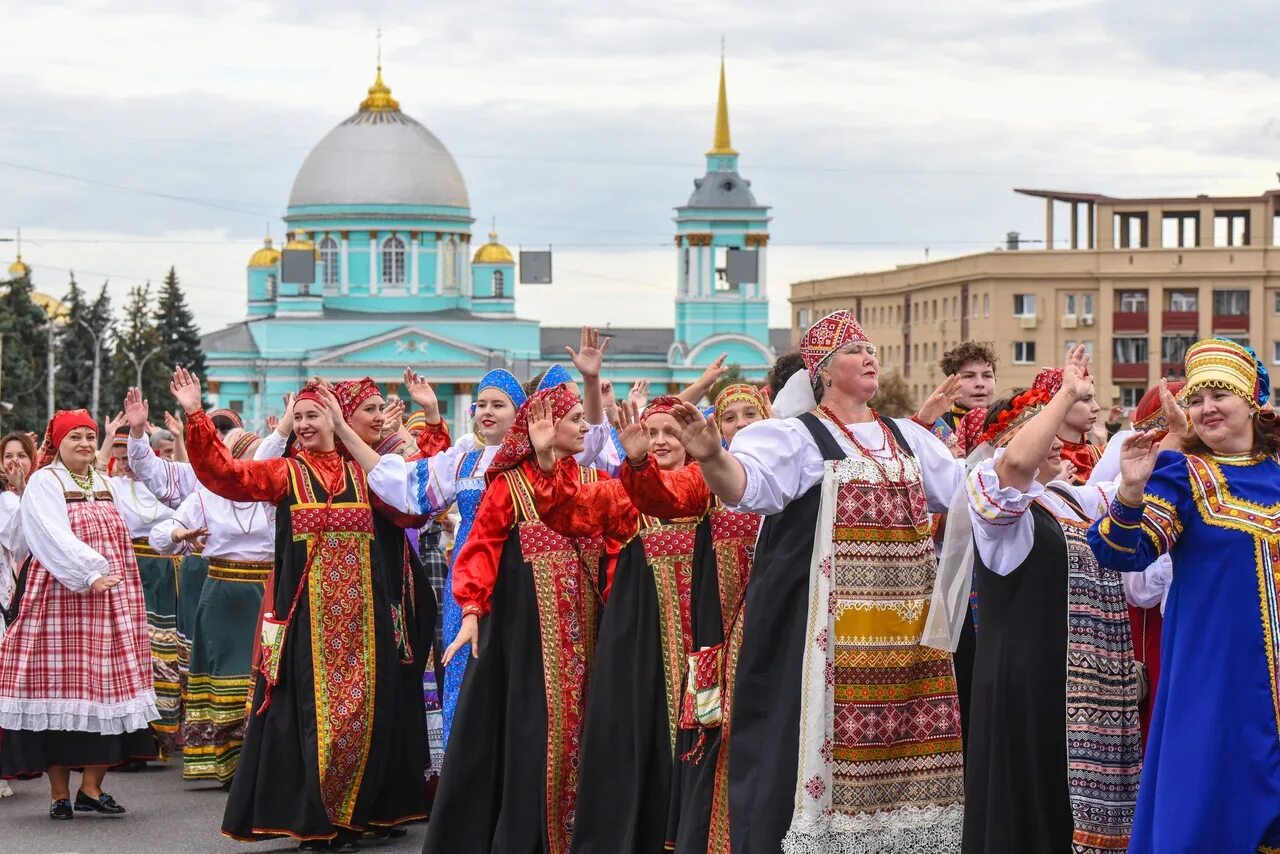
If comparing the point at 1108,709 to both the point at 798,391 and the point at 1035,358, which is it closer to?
the point at 798,391

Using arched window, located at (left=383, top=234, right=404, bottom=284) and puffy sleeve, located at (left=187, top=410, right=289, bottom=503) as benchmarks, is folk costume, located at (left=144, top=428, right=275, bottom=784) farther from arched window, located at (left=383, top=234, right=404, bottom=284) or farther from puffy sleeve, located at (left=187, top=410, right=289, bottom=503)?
arched window, located at (left=383, top=234, right=404, bottom=284)

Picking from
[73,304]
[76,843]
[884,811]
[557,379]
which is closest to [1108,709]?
[884,811]

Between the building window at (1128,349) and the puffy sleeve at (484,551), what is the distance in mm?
77547

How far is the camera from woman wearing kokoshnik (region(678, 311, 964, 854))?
674 cm

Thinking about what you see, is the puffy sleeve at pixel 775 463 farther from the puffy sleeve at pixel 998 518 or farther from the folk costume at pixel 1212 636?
the folk costume at pixel 1212 636

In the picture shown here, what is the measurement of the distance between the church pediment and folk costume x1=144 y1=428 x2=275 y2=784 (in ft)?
275

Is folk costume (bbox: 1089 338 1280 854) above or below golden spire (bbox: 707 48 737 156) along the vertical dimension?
below

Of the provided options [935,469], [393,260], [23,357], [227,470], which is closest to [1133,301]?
[393,260]

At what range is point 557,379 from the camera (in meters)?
8.78

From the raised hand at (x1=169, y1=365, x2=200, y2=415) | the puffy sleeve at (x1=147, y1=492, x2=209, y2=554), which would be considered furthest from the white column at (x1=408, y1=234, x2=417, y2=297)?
the raised hand at (x1=169, y1=365, x2=200, y2=415)

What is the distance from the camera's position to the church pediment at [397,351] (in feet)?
313

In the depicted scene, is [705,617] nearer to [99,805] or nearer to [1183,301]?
Answer: [99,805]

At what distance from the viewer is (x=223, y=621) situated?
11.4m

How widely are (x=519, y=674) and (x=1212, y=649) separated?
118 inches
